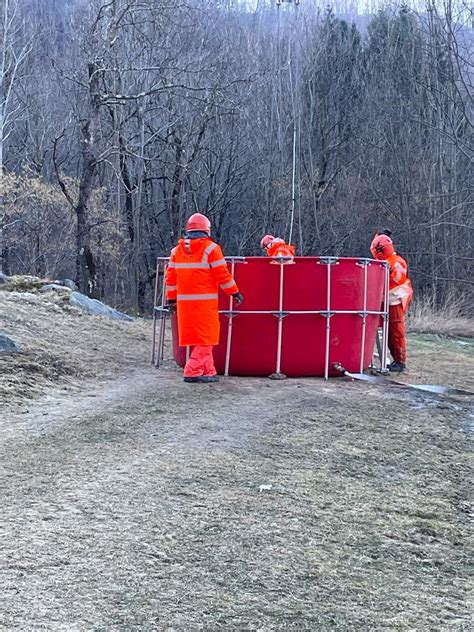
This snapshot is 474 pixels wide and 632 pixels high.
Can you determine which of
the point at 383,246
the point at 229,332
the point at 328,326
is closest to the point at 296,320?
the point at 328,326

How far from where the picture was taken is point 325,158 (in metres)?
34.1

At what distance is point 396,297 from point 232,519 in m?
6.85

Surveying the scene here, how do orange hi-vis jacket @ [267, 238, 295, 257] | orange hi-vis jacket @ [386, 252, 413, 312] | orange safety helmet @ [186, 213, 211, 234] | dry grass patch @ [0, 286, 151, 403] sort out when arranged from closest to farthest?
1. dry grass patch @ [0, 286, 151, 403]
2. orange safety helmet @ [186, 213, 211, 234]
3. orange hi-vis jacket @ [386, 252, 413, 312]
4. orange hi-vis jacket @ [267, 238, 295, 257]

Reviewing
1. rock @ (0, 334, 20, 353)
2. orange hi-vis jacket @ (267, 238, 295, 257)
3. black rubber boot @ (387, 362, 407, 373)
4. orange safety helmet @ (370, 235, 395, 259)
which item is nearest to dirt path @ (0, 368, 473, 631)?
rock @ (0, 334, 20, 353)

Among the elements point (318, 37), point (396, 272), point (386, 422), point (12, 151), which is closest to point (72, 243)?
point (12, 151)

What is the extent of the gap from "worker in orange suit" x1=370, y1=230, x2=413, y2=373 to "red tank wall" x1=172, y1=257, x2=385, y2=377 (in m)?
0.96

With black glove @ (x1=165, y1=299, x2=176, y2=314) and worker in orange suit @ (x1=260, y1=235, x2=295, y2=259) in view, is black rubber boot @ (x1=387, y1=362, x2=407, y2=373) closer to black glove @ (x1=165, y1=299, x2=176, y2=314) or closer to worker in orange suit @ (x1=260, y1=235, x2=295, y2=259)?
worker in orange suit @ (x1=260, y1=235, x2=295, y2=259)

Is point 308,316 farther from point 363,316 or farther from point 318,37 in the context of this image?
point 318,37

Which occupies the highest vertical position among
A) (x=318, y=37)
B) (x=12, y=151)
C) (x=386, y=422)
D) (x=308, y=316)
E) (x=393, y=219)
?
(x=318, y=37)

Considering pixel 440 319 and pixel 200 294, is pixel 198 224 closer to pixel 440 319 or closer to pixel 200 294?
pixel 200 294

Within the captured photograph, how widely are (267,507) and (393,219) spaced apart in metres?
27.6

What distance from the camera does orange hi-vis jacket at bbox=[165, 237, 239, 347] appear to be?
8.75m

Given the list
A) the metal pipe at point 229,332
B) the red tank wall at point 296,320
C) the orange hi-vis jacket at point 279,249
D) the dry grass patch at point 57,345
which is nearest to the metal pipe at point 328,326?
the red tank wall at point 296,320

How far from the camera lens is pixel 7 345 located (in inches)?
370
